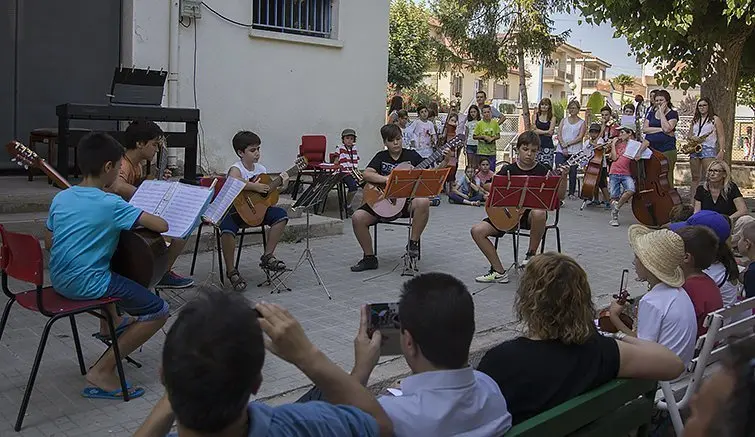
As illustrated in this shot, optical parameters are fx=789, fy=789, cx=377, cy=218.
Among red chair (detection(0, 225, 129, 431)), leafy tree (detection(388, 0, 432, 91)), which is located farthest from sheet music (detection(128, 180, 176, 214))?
leafy tree (detection(388, 0, 432, 91))

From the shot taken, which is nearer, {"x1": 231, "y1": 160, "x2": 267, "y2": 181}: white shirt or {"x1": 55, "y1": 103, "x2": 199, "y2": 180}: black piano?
{"x1": 231, "y1": 160, "x2": 267, "y2": 181}: white shirt

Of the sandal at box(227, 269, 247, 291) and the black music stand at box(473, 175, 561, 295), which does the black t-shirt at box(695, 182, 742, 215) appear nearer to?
the black music stand at box(473, 175, 561, 295)

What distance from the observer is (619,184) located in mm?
11125

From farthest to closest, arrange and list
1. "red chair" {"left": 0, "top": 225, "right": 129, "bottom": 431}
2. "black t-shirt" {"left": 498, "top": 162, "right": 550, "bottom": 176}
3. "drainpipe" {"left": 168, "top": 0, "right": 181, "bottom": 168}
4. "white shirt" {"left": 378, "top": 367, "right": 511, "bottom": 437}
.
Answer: "drainpipe" {"left": 168, "top": 0, "right": 181, "bottom": 168} < "black t-shirt" {"left": 498, "top": 162, "right": 550, "bottom": 176} < "red chair" {"left": 0, "top": 225, "right": 129, "bottom": 431} < "white shirt" {"left": 378, "top": 367, "right": 511, "bottom": 437}

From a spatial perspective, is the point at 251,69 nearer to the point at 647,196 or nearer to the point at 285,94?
the point at 285,94

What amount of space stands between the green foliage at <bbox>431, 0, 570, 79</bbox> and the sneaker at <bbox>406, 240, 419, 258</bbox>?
639 inches

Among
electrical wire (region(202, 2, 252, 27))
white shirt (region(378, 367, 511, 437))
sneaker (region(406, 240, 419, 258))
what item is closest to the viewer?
white shirt (region(378, 367, 511, 437))

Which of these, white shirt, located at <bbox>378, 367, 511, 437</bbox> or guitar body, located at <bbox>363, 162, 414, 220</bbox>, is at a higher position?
guitar body, located at <bbox>363, 162, 414, 220</bbox>

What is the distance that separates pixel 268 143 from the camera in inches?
434

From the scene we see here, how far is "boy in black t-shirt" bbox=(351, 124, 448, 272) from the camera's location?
756 centimetres

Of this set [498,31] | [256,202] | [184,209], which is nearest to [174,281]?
[256,202]

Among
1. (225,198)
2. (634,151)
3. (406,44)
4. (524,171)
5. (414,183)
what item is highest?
(406,44)

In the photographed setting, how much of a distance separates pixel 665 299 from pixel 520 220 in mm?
3750

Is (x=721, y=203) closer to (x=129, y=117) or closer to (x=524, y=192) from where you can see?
(x=524, y=192)
